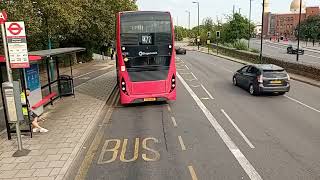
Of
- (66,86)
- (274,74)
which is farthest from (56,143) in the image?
(274,74)

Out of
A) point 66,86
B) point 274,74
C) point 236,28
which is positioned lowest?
point 66,86

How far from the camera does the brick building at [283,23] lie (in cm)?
12900

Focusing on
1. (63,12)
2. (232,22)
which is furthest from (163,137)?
(232,22)

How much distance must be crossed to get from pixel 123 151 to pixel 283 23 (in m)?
150

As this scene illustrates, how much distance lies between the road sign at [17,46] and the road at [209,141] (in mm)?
3141

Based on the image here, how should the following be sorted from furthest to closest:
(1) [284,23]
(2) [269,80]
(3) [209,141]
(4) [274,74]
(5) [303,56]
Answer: (1) [284,23] < (5) [303,56] < (4) [274,74] < (2) [269,80] < (3) [209,141]

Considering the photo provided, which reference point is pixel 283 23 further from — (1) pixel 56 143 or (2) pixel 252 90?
(1) pixel 56 143

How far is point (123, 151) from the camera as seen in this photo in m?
8.97

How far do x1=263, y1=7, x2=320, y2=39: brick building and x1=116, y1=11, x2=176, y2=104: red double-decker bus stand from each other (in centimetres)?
12331

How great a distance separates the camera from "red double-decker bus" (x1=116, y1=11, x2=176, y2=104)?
532 inches

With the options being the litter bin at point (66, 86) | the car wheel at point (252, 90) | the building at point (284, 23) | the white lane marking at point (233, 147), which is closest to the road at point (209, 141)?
the white lane marking at point (233, 147)

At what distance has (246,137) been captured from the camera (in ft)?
32.7

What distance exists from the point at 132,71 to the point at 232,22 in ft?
145

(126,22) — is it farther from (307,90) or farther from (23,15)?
(307,90)
